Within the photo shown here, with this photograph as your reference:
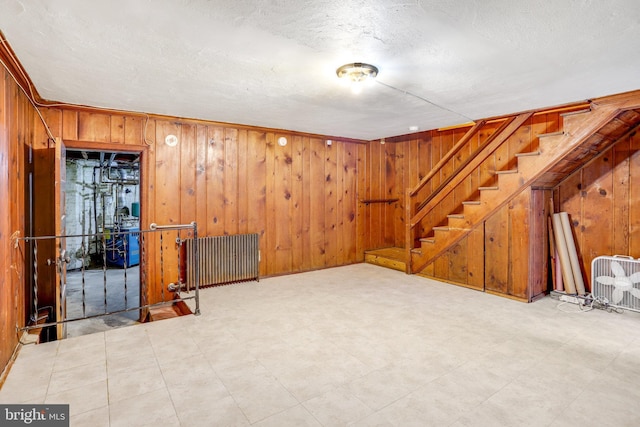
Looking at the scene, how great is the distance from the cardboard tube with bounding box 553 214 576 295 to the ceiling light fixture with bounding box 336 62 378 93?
314 cm

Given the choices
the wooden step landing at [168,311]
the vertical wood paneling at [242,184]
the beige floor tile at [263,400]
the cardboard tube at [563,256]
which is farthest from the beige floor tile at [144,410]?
the cardboard tube at [563,256]

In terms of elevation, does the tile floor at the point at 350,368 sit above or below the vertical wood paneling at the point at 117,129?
below

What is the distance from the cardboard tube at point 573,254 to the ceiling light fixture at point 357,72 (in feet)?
10.5

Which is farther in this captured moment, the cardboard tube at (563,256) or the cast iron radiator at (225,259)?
the cast iron radiator at (225,259)

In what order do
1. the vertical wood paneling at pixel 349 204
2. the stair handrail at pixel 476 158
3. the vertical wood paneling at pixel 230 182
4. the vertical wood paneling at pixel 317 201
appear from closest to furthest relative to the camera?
the stair handrail at pixel 476 158 < the vertical wood paneling at pixel 230 182 < the vertical wood paneling at pixel 317 201 < the vertical wood paneling at pixel 349 204

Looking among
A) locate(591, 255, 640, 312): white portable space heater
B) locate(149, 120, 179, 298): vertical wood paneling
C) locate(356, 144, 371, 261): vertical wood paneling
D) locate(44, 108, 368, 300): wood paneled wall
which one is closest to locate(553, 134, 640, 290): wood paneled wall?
locate(591, 255, 640, 312): white portable space heater

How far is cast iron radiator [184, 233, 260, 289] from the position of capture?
4246 mm

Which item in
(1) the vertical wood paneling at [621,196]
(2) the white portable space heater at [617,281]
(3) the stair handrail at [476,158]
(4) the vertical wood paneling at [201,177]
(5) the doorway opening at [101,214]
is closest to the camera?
(2) the white portable space heater at [617,281]

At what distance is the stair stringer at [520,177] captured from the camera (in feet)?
10.8

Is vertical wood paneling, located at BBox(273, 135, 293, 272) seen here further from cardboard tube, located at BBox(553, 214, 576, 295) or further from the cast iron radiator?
cardboard tube, located at BBox(553, 214, 576, 295)

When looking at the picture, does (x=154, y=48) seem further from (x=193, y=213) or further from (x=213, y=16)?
(x=193, y=213)

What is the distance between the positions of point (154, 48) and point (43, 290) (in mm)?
3026

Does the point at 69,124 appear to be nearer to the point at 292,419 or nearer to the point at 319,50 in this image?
the point at 319,50

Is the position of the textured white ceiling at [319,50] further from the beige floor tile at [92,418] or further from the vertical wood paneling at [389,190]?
the vertical wood paneling at [389,190]
